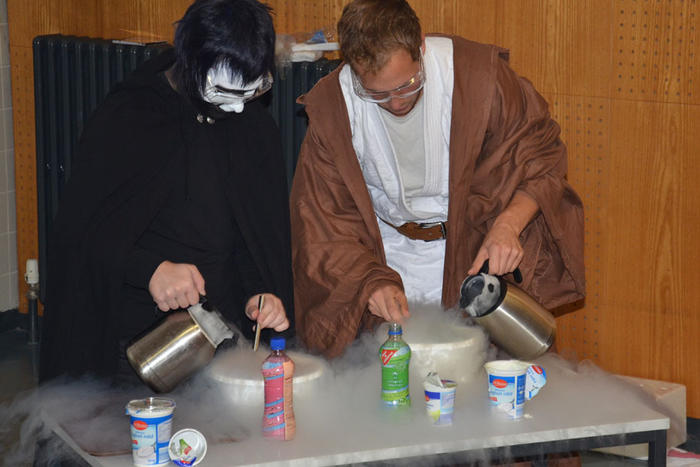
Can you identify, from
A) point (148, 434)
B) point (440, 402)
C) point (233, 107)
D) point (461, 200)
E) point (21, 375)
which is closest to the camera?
point (148, 434)

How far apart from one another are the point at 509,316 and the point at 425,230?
63 centimetres

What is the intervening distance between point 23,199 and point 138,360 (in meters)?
3.12

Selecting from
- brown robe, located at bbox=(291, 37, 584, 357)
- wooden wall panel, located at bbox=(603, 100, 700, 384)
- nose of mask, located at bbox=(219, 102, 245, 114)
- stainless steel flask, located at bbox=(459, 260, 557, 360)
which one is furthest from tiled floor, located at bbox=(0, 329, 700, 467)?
nose of mask, located at bbox=(219, 102, 245, 114)

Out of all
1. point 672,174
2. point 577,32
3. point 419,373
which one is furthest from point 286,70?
point 419,373

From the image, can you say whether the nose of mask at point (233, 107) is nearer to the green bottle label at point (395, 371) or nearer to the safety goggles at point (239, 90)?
the safety goggles at point (239, 90)

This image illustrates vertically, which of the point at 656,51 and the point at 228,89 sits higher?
the point at 656,51

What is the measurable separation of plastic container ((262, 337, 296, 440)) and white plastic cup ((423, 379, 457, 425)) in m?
0.31

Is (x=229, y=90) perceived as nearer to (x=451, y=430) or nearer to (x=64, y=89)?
(x=451, y=430)

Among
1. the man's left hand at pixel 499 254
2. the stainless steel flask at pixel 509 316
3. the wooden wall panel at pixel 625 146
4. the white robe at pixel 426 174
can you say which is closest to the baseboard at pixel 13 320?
the wooden wall panel at pixel 625 146

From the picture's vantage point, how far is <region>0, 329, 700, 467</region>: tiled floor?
3742mm

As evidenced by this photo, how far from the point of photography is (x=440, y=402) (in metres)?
2.24

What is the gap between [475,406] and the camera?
2.36m

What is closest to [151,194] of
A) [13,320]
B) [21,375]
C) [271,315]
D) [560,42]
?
[271,315]

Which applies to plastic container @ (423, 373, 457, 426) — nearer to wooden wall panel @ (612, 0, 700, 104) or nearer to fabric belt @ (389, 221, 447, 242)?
fabric belt @ (389, 221, 447, 242)
